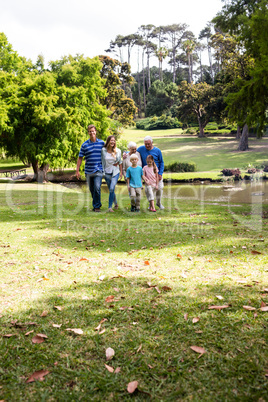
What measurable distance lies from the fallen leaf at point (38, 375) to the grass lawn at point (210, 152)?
28.8 metres

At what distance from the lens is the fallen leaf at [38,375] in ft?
7.36

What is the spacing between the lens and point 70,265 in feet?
15.1

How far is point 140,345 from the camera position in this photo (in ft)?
8.51

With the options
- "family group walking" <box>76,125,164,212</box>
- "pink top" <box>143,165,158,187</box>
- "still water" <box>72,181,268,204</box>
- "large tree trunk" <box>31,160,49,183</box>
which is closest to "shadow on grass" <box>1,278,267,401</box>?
"family group walking" <box>76,125,164,212</box>

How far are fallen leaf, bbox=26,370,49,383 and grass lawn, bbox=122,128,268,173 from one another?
28776 millimetres

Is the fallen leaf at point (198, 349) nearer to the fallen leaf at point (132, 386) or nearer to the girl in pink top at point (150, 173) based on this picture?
the fallen leaf at point (132, 386)

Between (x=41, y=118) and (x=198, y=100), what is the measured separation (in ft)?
89.8

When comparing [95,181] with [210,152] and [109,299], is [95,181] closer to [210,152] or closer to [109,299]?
[109,299]

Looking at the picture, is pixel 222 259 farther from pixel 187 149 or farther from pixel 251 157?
pixel 187 149

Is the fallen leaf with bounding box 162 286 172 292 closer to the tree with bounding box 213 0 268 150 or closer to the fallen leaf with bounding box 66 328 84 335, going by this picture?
the fallen leaf with bounding box 66 328 84 335

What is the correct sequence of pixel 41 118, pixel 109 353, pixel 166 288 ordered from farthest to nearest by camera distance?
pixel 41 118 < pixel 166 288 < pixel 109 353

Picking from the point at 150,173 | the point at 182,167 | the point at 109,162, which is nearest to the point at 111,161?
the point at 109,162

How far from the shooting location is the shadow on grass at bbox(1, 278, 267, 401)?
2.14m

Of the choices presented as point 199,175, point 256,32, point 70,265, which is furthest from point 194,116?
point 70,265
